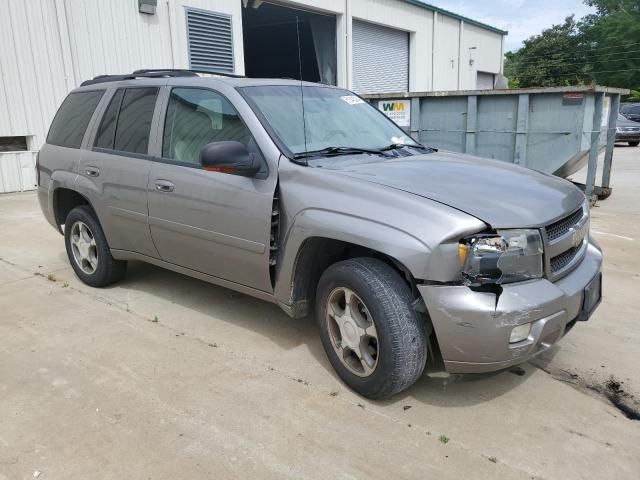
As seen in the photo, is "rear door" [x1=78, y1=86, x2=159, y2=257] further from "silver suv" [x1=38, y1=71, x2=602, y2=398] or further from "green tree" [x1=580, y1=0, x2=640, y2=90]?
"green tree" [x1=580, y1=0, x2=640, y2=90]

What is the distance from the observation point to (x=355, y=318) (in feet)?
10.2

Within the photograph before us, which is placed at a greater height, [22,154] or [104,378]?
[22,154]

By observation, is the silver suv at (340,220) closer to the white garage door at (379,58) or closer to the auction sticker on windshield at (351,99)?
the auction sticker on windshield at (351,99)

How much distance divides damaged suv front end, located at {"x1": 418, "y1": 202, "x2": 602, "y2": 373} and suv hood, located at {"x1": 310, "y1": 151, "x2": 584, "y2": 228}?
129mm

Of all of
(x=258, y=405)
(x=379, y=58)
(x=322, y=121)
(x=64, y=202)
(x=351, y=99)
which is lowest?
(x=258, y=405)

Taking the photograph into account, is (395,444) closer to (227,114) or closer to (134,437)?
(134,437)

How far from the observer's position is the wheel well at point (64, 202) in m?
5.18

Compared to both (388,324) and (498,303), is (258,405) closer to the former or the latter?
(388,324)

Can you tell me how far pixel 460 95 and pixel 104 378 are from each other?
23.2 feet

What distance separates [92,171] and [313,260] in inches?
93.0

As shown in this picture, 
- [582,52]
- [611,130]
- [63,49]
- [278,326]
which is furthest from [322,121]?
[582,52]

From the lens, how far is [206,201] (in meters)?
3.74

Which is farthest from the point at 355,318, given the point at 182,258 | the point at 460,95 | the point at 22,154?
the point at 22,154

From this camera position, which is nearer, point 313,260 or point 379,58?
point 313,260
